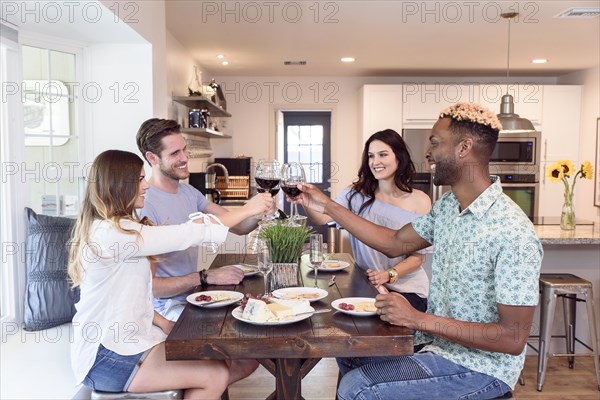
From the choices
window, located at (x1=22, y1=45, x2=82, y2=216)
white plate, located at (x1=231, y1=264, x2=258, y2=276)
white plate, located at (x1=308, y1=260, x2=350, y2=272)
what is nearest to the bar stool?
white plate, located at (x1=308, y1=260, x2=350, y2=272)

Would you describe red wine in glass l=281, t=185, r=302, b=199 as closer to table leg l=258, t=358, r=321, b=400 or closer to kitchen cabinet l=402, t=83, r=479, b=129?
table leg l=258, t=358, r=321, b=400

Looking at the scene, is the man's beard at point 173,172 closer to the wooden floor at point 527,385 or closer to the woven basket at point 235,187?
the wooden floor at point 527,385

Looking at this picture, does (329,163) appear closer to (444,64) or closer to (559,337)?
(444,64)

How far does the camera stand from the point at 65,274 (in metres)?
2.70

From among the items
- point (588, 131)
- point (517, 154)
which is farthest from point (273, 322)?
point (588, 131)

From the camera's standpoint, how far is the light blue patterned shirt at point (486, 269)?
4.91 ft

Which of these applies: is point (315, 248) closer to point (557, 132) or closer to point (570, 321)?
point (570, 321)

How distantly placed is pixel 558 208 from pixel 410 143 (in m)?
1.89

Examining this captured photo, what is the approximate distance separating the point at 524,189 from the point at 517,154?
41 cm

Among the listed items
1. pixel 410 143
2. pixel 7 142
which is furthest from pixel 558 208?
pixel 7 142

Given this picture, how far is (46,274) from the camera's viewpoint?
2.68m

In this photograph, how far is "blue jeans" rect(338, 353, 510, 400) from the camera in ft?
5.23

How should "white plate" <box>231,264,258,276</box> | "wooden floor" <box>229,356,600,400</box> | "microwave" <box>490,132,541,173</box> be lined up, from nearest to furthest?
1. "white plate" <box>231,264,258,276</box>
2. "wooden floor" <box>229,356,600,400</box>
3. "microwave" <box>490,132,541,173</box>

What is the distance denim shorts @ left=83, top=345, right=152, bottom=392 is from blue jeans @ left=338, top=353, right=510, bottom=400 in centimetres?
70
